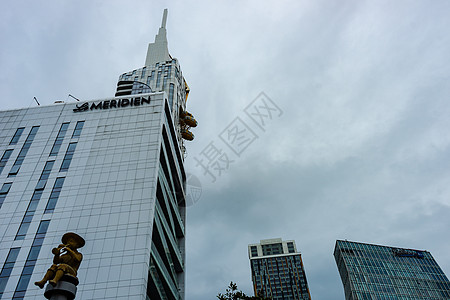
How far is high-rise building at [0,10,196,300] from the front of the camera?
1524 inches

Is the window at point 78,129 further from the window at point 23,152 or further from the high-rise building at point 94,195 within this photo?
the window at point 23,152

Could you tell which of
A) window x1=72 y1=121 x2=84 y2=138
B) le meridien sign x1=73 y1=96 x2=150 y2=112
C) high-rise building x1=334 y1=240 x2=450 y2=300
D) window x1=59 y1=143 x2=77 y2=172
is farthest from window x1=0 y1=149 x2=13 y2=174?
high-rise building x1=334 y1=240 x2=450 y2=300

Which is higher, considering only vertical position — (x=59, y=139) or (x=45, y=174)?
(x=59, y=139)

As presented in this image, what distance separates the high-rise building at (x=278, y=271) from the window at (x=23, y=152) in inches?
5365

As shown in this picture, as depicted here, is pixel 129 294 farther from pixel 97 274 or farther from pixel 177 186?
pixel 177 186

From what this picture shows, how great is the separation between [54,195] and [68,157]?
705cm

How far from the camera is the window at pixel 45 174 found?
48.2m

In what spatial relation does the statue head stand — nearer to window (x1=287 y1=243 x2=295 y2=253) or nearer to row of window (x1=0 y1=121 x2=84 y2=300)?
row of window (x1=0 y1=121 x2=84 y2=300)

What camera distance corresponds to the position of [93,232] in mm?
41844

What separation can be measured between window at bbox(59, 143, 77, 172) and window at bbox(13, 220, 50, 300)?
29.4 ft

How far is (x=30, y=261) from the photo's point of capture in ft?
131

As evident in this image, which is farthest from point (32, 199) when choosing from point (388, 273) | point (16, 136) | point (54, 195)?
point (388, 273)

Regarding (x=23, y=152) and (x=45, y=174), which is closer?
(x=45, y=174)

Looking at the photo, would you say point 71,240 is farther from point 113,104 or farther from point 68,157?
point 113,104
